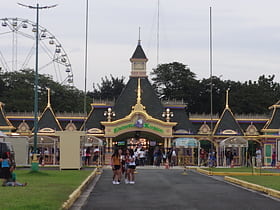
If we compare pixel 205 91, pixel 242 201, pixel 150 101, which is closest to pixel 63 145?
pixel 150 101

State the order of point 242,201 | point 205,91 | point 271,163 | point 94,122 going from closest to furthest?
point 242,201 → point 271,163 → point 94,122 → point 205,91

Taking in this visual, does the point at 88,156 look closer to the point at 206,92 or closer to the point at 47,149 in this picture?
the point at 47,149

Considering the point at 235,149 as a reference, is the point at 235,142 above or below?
above

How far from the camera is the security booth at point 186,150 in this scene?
54.0 metres

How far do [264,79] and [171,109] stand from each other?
54.1 metres

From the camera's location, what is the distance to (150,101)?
61.2 m

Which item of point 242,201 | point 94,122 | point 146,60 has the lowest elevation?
point 242,201

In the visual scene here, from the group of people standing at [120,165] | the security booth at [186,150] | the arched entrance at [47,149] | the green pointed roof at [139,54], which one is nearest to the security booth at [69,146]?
the arched entrance at [47,149]

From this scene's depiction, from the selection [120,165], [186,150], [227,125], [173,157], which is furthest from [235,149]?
[120,165]

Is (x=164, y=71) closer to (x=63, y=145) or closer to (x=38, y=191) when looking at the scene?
(x=63, y=145)

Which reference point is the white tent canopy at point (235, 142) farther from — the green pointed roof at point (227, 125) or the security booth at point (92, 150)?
the security booth at point (92, 150)

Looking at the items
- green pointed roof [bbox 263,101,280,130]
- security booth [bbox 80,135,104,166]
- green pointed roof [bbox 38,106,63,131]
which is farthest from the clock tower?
green pointed roof [bbox 263,101,280,130]

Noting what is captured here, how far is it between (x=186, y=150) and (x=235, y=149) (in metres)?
4.56

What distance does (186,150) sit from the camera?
192ft
